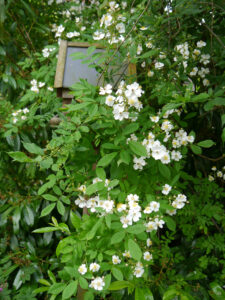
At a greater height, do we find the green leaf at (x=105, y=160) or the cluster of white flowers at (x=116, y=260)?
the green leaf at (x=105, y=160)


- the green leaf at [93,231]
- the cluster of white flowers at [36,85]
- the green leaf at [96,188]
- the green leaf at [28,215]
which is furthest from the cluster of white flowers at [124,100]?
the green leaf at [28,215]

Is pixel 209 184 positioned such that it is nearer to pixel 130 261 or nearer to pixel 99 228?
pixel 130 261

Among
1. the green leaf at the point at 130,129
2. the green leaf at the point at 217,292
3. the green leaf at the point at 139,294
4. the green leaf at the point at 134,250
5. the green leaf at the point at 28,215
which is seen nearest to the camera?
the green leaf at the point at 134,250

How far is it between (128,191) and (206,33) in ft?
3.32

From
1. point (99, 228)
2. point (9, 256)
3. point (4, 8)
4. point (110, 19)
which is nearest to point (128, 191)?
point (99, 228)

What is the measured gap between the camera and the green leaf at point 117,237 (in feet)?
2.86

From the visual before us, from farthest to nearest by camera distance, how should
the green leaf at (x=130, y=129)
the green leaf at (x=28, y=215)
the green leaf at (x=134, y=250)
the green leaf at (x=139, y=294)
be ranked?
the green leaf at (x=28, y=215) < the green leaf at (x=139, y=294) < the green leaf at (x=130, y=129) < the green leaf at (x=134, y=250)

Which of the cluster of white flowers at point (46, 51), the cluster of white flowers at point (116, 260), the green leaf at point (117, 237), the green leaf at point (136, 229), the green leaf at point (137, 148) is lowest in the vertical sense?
the cluster of white flowers at point (116, 260)

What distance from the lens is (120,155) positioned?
3.11 ft

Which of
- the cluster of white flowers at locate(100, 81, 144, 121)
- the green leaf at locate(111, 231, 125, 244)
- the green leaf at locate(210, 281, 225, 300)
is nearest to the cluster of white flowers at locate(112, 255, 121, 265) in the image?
the green leaf at locate(111, 231, 125, 244)

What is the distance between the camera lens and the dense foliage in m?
0.96

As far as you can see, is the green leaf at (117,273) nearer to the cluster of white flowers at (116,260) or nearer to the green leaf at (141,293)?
the cluster of white flowers at (116,260)

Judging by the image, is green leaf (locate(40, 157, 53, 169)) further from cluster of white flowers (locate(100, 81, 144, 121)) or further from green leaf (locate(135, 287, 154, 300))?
green leaf (locate(135, 287, 154, 300))

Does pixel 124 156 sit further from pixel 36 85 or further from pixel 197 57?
pixel 36 85
